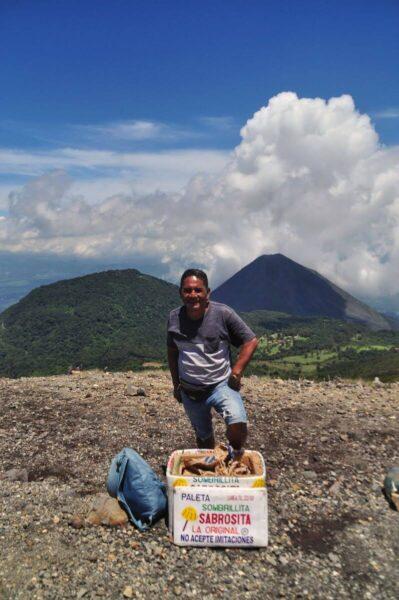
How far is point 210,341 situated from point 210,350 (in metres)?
0.12

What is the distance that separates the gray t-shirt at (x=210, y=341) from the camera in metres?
5.30

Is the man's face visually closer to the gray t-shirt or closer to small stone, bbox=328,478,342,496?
the gray t-shirt

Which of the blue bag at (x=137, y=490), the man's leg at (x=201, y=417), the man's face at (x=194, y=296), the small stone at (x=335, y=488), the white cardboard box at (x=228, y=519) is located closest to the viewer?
the white cardboard box at (x=228, y=519)

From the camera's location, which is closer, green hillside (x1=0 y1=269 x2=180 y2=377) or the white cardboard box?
the white cardboard box

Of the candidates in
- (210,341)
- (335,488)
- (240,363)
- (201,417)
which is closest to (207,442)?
(201,417)

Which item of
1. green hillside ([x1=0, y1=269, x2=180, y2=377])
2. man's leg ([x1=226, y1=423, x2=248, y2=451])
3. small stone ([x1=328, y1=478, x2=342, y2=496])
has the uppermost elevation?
man's leg ([x1=226, y1=423, x2=248, y2=451])

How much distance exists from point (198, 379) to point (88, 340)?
165300 millimetres

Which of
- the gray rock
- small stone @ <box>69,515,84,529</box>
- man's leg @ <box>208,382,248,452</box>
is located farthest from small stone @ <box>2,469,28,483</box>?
man's leg @ <box>208,382,248,452</box>

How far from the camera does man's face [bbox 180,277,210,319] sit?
522cm

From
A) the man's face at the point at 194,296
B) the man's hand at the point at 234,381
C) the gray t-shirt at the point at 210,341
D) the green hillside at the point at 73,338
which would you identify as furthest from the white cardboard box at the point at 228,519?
the green hillside at the point at 73,338

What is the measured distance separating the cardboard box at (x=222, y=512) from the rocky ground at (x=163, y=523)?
0.14 meters

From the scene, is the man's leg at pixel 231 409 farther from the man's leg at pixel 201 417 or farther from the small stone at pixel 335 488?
the small stone at pixel 335 488

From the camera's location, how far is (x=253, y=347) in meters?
5.47

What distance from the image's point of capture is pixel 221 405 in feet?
17.3
